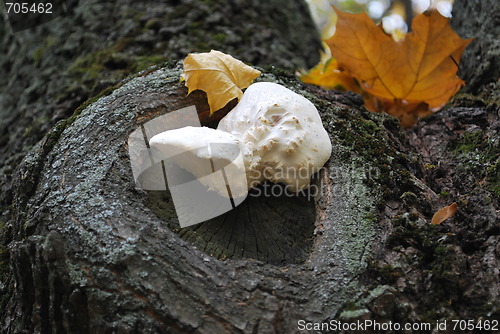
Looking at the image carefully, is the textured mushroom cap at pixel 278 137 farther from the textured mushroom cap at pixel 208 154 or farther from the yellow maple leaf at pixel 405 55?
the yellow maple leaf at pixel 405 55

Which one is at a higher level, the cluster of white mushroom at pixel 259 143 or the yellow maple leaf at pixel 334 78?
the cluster of white mushroom at pixel 259 143

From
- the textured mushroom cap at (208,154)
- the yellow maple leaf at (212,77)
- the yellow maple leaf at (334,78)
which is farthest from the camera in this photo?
the yellow maple leaf at (334,78)

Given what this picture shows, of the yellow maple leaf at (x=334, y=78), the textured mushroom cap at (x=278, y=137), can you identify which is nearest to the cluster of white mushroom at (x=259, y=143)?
the textured mushroom cap at (x=278, y=137)

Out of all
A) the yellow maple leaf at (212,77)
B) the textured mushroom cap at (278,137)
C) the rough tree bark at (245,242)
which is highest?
the yellow maple leaf at (212,77)

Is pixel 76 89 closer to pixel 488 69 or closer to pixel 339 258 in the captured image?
pixel 339 258

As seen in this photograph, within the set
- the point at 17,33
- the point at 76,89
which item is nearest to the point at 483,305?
the point at 76,89

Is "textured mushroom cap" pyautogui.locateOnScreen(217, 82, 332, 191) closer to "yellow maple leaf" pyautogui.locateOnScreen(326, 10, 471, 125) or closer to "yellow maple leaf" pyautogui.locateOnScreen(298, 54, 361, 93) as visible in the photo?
"yellow maple leaf" pyautogui.locateOnScreen(326, 10, 471, 125)
